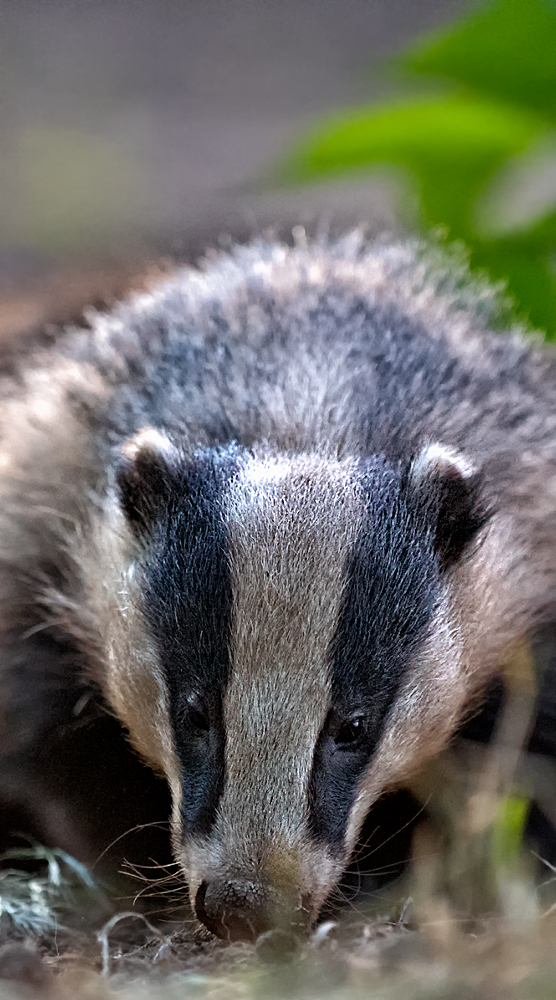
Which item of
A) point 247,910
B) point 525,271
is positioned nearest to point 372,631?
point 247,910

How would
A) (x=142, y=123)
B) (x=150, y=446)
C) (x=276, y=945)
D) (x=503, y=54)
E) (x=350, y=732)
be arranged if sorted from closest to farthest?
(x=503, y=54)
(x=276, y=945)
(x=350, y=732)
(x=150, y=446)
(x=142, y=123)

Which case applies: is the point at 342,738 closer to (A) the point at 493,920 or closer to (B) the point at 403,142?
(A) the point at 493,920

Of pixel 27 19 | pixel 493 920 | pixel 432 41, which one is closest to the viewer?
pixel 432 41

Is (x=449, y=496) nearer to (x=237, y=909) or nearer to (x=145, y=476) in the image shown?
(x=145, y=476)

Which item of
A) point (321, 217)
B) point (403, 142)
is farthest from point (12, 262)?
point (403, 142)

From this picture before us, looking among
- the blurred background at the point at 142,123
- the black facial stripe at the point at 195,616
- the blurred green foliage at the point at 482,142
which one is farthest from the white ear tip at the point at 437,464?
the blurred background at the point at 142,123

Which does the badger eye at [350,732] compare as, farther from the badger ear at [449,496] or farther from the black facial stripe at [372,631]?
the badger ear at [449,496]

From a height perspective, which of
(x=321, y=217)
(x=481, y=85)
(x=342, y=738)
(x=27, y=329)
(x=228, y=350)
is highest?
(x=321, y=217)
